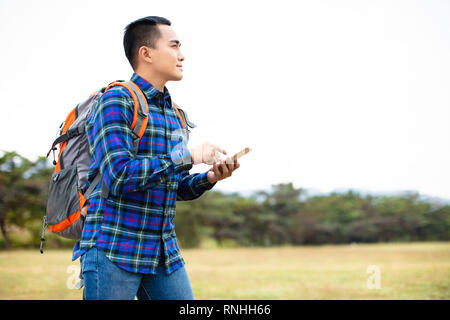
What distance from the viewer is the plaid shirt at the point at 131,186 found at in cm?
153

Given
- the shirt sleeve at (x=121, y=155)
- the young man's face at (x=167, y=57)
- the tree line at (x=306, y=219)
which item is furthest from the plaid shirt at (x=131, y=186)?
the tree line at (x=306, y=219)

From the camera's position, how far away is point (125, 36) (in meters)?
1.89

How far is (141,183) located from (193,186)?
1.40ft

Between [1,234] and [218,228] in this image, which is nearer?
[1,234]

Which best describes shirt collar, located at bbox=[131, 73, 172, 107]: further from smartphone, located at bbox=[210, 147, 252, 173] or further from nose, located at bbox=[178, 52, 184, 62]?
smartphone, located at bbox=[210, 147, 252, 173]

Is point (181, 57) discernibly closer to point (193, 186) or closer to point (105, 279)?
point (193, 186)

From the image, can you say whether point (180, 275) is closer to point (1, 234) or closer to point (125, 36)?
point (125, 36)

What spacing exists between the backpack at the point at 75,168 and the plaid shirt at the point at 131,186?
3 cm

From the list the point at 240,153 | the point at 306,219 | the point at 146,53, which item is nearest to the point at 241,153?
the point at 240,153

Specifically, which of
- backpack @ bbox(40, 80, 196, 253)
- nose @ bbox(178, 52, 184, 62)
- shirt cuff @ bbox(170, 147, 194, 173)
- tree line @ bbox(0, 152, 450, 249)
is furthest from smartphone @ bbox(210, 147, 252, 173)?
tree line @ bbox(0, 152, 450, 249)

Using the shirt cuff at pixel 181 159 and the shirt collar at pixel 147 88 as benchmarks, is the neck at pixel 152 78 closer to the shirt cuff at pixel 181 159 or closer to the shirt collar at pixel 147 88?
the shirt collar at pixel 147 88

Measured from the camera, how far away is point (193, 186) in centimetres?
192

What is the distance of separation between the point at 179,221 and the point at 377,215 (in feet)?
16.6
